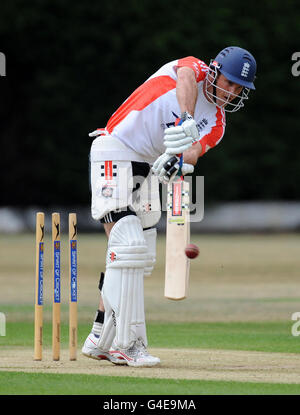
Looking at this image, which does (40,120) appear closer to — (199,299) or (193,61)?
(199,299)

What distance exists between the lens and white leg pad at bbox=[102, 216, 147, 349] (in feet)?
18.2

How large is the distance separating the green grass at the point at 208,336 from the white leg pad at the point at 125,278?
1.33 metres

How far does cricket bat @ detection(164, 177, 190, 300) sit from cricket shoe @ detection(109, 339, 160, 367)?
0.43m

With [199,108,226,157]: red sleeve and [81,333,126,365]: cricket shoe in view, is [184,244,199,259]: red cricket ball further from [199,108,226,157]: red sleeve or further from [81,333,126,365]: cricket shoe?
[81,333,126,365]: cricket shoe

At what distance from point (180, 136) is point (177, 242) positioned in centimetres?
53

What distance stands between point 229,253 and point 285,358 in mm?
11830

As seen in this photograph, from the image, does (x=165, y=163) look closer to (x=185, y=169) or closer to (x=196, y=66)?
(x=185, y=169)

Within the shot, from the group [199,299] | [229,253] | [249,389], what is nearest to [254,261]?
[229,253]

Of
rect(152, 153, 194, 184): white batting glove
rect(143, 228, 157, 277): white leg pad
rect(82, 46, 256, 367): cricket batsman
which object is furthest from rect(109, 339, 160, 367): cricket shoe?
rect(152, 153, 194, 184): white batting glove

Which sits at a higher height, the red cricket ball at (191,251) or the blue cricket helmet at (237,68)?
the blue cricket helmet at (237,68)

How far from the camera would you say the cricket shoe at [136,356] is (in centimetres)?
559

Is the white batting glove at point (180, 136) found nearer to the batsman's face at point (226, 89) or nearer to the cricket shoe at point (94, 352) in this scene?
the batsman's face at point (226, 89)

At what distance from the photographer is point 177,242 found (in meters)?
5.39

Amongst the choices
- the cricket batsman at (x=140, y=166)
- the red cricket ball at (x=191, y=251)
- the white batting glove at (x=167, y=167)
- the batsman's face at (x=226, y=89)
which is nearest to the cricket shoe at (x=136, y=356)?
the cricket batsman at (x=140, y=166)
